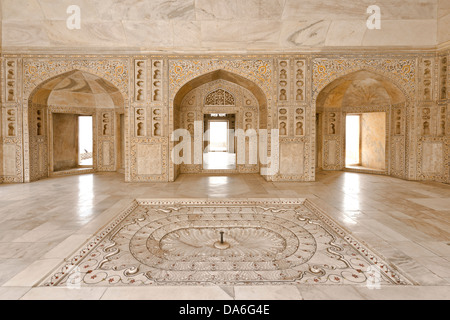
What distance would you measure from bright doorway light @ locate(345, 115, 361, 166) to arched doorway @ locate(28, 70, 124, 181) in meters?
7.80

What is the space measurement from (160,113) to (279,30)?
3.35 metres

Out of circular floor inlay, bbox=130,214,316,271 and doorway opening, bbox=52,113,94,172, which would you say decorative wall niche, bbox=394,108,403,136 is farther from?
doorway opening, bbox=52,113,94,172

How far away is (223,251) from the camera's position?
321cm

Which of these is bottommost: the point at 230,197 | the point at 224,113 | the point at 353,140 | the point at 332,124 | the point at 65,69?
the point at 230,197

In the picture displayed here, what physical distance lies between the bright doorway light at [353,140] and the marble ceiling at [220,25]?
3760 mm

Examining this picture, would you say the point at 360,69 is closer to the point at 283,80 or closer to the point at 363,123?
the point at 283,80

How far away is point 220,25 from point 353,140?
261 inches

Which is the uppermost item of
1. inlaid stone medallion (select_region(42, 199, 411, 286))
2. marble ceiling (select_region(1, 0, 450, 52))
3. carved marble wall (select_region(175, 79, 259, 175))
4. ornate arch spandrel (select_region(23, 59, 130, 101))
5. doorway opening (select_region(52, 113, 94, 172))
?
marble ceiling (select_region(1, 0, 450, 52))

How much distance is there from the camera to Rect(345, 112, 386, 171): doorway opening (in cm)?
890

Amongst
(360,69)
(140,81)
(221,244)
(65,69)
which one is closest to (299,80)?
(360,69)

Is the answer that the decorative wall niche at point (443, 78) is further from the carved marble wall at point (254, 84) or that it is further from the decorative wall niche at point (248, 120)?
→ the decorative wall niche at point (248, 120)

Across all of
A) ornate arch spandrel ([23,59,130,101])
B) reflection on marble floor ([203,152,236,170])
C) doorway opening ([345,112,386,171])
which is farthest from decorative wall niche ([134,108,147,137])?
doorway opening ([345,112,386,171])

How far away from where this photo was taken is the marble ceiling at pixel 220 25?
→ 5.94 m
